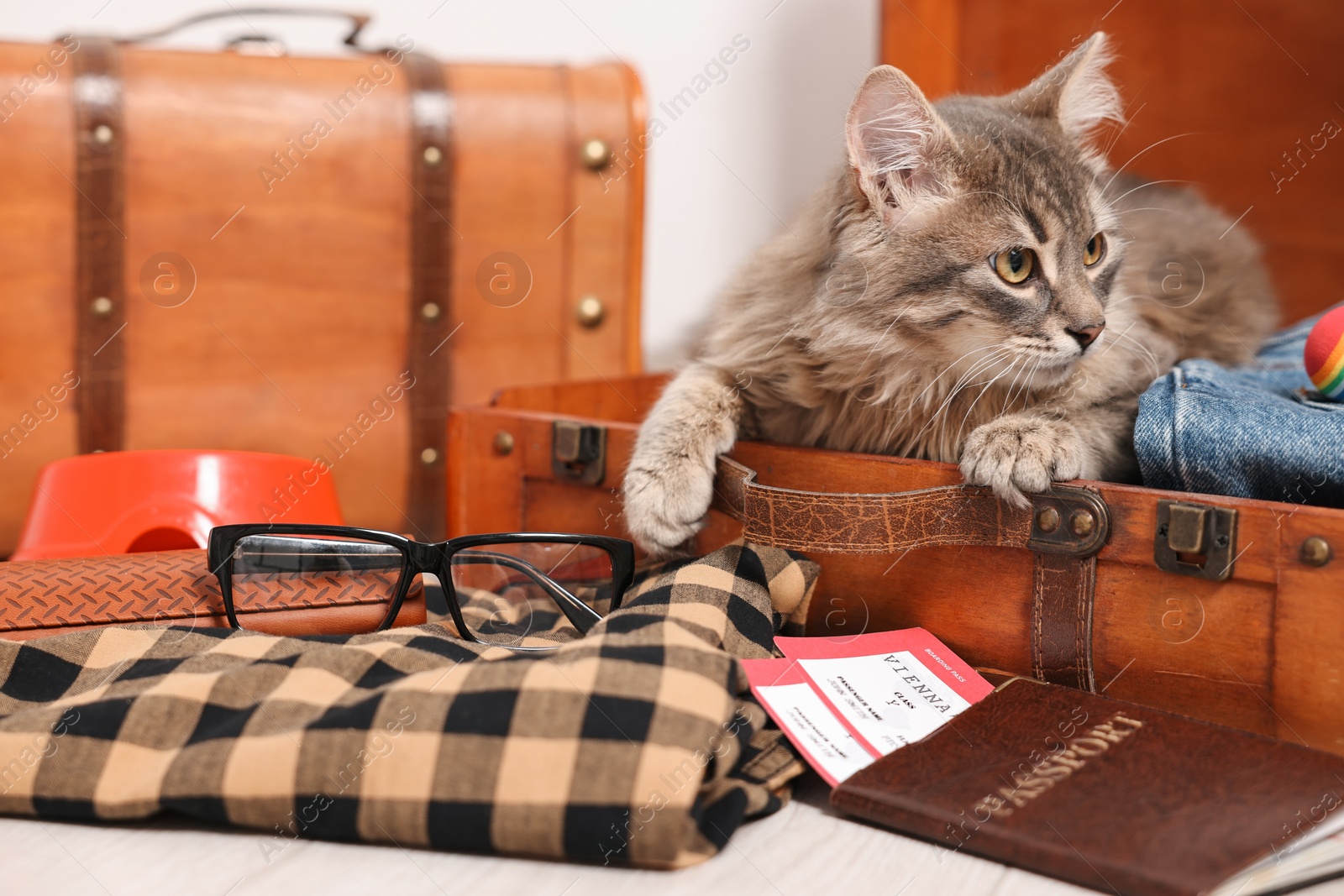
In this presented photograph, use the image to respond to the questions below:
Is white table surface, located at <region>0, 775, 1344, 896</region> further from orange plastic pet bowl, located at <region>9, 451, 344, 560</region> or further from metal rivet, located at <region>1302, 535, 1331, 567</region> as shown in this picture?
orange plastic pet bowl, located at <region>9, 451, 344, 560</region>

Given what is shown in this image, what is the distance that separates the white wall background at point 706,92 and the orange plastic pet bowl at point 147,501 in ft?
3.05

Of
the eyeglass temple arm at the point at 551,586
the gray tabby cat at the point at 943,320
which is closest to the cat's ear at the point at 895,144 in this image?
the gray tabby cat at the point at 943,320

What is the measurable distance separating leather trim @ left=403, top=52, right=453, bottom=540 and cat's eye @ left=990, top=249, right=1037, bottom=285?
32.3 inches

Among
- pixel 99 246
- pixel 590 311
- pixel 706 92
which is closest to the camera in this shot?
pixel 99 246

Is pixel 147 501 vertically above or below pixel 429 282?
below

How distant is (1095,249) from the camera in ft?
3.19

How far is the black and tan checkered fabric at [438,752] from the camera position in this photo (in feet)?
1.88

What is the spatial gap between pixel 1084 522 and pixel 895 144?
388 millimetres

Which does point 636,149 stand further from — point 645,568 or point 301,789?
point 301,789

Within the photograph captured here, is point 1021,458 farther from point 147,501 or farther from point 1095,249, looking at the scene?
point 147,501

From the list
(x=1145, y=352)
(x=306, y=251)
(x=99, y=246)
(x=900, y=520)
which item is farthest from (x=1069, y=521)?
(x=99, y=246)

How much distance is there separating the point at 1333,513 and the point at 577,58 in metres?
1.54

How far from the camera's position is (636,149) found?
147cm

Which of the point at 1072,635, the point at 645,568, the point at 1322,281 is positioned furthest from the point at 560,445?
the point at 1322,281
